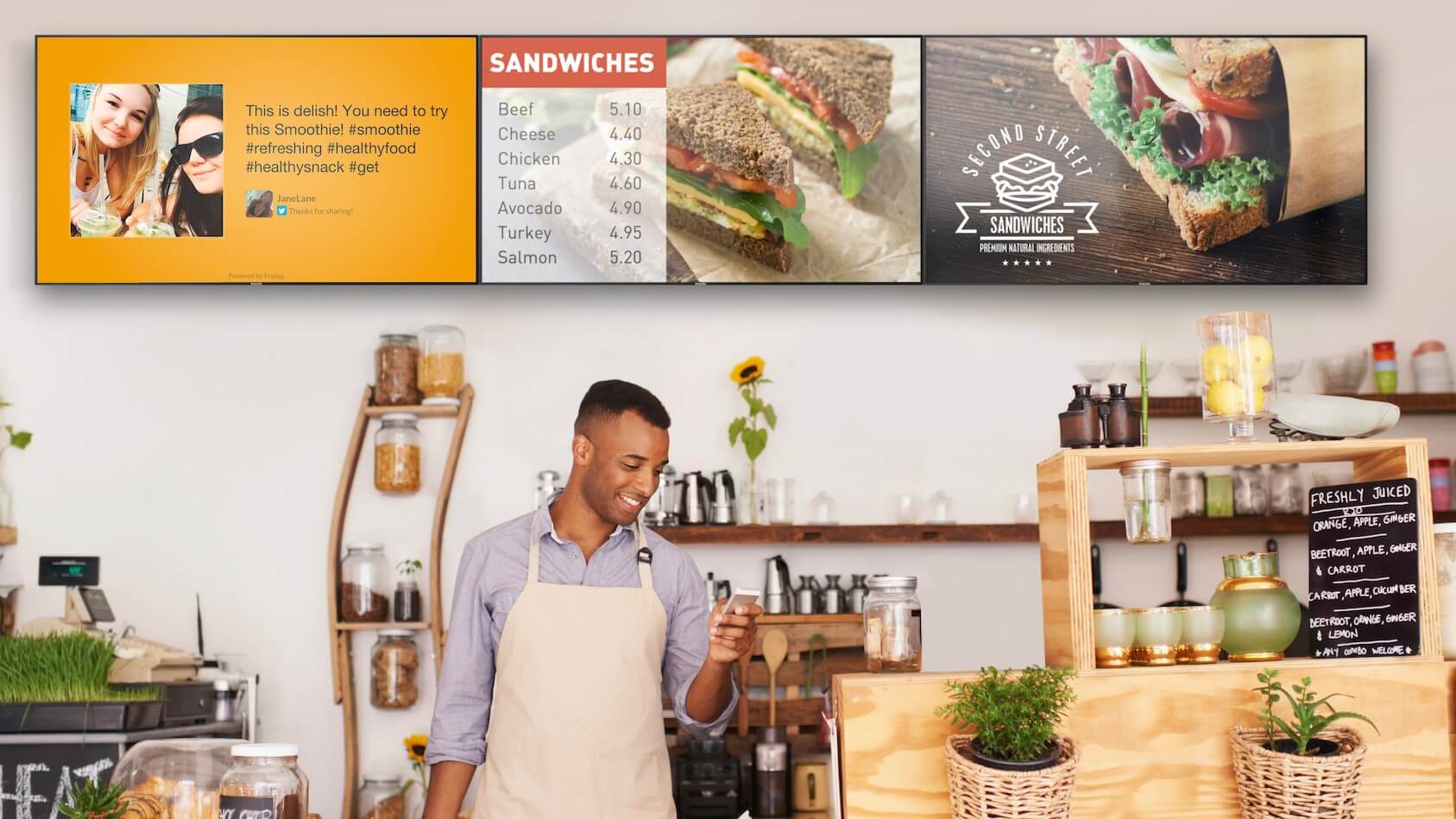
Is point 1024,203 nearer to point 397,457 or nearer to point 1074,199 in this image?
point 1074,199

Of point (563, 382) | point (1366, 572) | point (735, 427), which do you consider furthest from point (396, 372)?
point (1366, 572)

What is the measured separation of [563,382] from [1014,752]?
2469mm

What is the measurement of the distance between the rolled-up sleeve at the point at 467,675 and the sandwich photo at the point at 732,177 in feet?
5.61

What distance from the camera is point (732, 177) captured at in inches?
164

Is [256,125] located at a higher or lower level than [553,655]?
higher

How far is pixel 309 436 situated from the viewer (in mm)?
4281

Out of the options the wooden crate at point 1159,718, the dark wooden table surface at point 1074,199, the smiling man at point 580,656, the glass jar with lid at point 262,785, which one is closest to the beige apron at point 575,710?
the smiling man at point 580,656

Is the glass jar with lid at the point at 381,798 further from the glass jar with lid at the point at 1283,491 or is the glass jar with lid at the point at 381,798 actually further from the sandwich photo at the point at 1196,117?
the sandwich photo at the point at 1196,117

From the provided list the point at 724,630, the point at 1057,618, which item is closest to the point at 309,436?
the point at 724,630

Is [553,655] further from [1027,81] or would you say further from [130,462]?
[1027,81]

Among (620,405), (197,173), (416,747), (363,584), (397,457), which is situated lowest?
(416,747)

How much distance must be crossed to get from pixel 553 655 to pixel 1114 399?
109cm

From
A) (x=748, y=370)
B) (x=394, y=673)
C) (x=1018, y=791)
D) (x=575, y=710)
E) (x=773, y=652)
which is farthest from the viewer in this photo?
(x=748, y=370)

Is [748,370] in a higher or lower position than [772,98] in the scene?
lower
